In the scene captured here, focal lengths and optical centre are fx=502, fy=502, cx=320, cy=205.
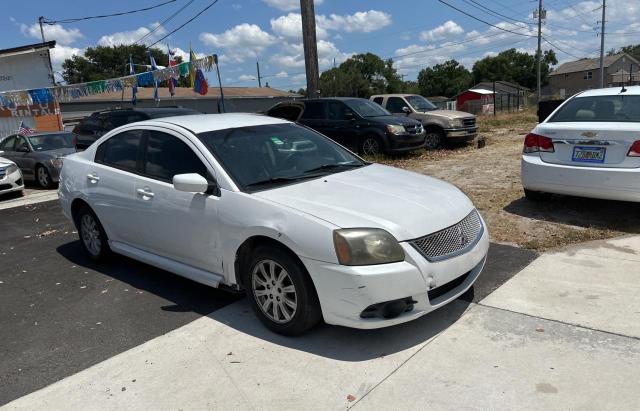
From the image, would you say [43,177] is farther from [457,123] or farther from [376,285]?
[376,285]

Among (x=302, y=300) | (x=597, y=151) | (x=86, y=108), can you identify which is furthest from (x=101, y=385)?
(x=86, y=108)

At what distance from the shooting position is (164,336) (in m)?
3.80

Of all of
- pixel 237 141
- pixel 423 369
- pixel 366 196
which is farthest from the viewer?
pixel 237 141

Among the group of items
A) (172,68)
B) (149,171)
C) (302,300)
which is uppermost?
(172,68)

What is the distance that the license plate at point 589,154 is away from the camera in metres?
5.71

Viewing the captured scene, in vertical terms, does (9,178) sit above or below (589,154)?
below

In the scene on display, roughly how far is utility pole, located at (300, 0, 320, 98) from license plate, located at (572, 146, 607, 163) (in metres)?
9.08

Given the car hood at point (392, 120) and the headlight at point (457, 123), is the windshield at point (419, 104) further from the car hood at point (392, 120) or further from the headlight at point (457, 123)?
the car hood at point (392, 120)

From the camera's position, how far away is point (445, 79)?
4205 inches

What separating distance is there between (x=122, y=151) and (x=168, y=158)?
86 centimetres

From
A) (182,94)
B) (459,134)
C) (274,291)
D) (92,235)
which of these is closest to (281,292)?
(274,291)

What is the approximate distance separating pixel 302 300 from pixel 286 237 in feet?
1.44

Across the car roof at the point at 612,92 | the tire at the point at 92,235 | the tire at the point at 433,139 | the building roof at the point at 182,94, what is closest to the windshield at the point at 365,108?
the tire at the point at 433,139

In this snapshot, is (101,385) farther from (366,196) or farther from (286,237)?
(366,196)
